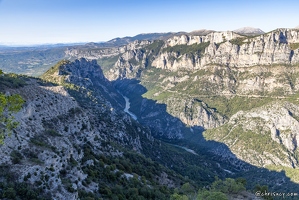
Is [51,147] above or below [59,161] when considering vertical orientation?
above

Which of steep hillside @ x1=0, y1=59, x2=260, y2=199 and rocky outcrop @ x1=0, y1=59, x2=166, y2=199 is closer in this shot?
steep hillside @ x1=0, y1=59, x2=260, y2=199

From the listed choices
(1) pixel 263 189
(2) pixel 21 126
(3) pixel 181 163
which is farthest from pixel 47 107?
(3) pixel 181 163

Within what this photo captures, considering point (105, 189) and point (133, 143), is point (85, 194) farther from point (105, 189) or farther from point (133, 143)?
point (133, 143)

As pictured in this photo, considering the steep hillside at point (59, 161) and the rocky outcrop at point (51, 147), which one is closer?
the steep hillside at point (59, 161)

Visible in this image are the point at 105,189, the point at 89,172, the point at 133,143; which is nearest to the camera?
the point at 105,189

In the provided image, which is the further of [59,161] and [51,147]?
[51,147]

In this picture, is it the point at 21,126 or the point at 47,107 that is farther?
the point at 47,107

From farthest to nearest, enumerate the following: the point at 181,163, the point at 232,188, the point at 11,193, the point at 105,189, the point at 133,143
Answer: the point at 181,163
the point at 133,143
the point at 232,188
the point at 105,189
the point at 11,193

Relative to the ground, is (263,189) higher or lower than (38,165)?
lower

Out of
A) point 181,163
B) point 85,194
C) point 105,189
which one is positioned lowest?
point 181,163

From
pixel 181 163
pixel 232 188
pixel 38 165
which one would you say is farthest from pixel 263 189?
pixel 181 163
